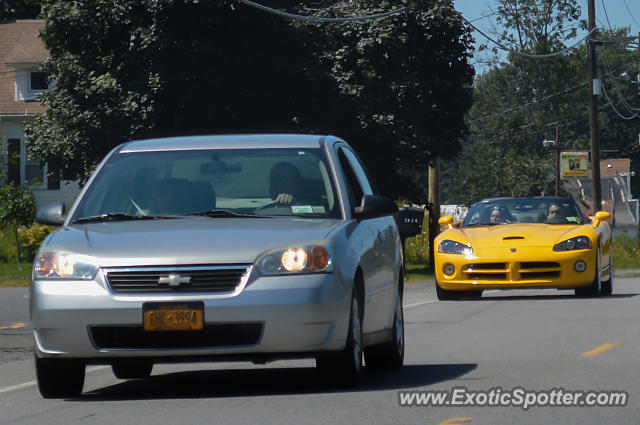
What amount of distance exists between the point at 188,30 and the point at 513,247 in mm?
16227

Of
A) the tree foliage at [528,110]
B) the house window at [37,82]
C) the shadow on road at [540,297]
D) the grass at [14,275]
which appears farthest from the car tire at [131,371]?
the tree foliage at [528,110]

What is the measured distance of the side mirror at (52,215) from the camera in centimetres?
983

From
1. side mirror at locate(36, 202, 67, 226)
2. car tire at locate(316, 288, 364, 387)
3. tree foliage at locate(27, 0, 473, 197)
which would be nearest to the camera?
car tire at locate(316, 288, 364, 387)

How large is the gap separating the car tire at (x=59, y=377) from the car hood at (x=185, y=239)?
691mm

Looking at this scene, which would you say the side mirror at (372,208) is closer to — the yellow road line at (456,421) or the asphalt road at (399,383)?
the asphalt road at (399,383)

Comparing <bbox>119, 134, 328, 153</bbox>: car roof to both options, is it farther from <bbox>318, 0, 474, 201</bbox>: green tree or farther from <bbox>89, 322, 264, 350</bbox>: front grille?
<bbox>318, 0, 474, 201</bbox>: green tree

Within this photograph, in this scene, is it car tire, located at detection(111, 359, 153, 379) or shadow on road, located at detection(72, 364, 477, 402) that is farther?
car tire, located at detection(111, 359, 153, 379)

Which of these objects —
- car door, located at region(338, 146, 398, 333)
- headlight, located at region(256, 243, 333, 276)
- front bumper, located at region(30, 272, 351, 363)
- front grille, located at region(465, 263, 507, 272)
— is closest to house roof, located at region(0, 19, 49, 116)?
front grille, located at region(465, 263, 507, 272)

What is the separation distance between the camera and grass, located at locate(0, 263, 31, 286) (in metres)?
31.4

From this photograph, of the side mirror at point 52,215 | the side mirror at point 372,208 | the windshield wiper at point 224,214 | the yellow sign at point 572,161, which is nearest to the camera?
the windshield wiper at point 224,214

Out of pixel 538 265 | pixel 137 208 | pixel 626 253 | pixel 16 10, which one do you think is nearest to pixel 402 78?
pixel 626 253

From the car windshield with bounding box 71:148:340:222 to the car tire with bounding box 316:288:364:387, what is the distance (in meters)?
0.88

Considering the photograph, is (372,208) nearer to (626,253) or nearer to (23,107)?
(626,253)

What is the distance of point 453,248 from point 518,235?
901 mm
